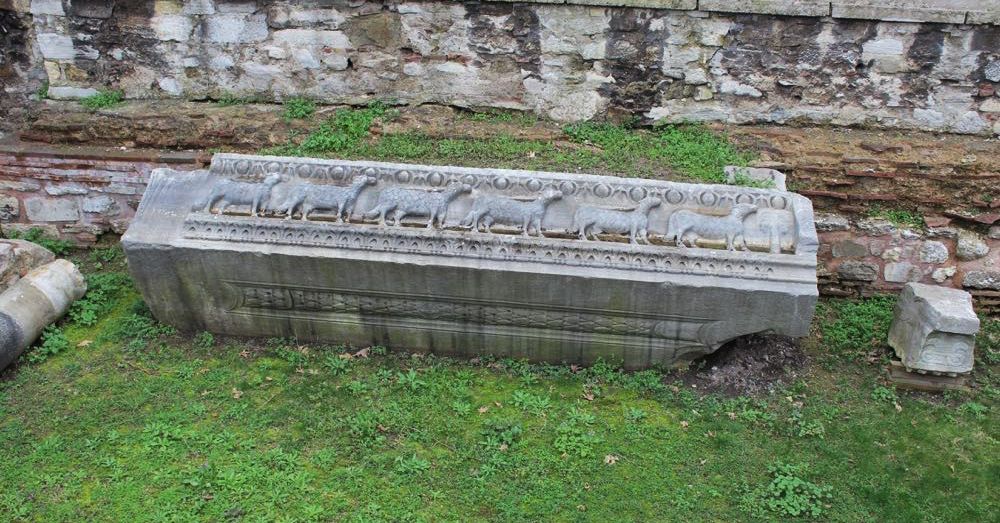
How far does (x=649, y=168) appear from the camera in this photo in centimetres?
584

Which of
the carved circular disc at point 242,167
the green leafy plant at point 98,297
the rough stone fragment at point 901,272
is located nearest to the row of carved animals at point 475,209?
the carved circular disc at point 242,167

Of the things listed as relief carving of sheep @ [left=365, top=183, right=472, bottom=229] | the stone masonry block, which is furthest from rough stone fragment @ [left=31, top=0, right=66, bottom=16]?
the stone masonry block

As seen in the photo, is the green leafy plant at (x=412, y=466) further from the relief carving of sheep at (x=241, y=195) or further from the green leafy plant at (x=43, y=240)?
the green leafy plant at (x=43, y=240)

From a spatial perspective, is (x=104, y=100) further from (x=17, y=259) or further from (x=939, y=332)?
(x=939, y=332)

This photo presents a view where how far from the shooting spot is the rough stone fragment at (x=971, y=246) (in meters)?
5.50

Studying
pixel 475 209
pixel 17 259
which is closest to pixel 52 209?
pixel 17 259

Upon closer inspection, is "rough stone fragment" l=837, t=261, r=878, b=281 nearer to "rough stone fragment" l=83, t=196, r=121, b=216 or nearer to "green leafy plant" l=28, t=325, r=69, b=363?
"green leafy plant" l=28, t=325, r=69, b=363

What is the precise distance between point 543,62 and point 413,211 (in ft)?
7.44

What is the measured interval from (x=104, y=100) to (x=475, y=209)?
3.80 m

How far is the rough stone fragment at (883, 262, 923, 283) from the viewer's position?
563cm

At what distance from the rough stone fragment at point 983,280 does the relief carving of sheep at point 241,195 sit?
15.7 feet

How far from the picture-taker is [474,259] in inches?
182

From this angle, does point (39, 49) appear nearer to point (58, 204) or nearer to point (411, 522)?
point (58, 204)

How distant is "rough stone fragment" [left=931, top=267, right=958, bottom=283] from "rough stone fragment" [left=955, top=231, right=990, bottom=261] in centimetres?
13
